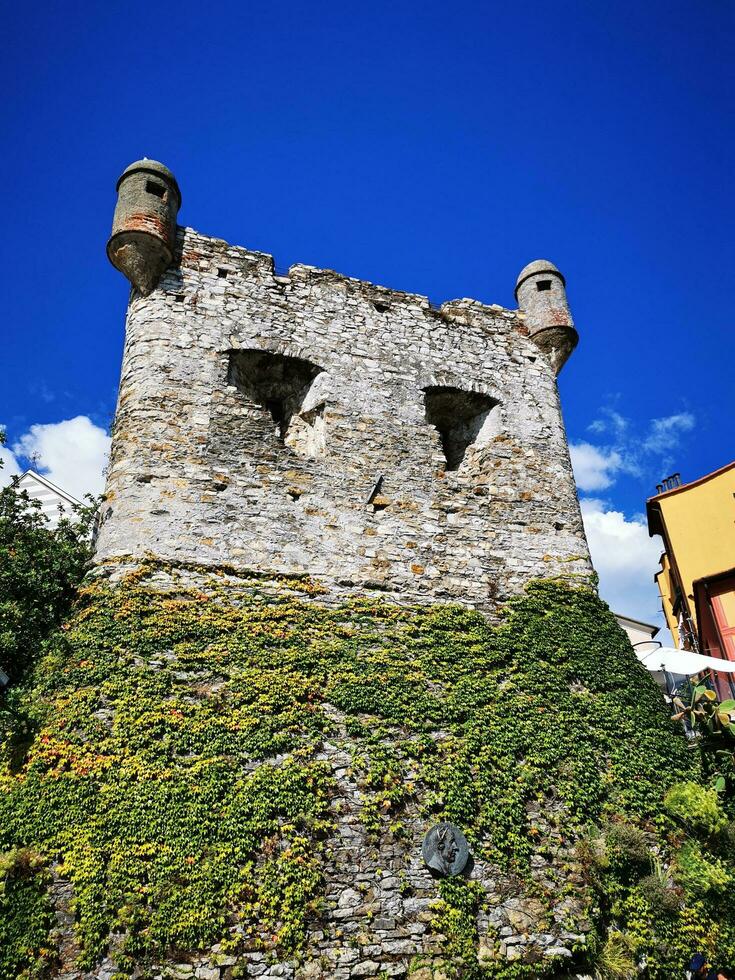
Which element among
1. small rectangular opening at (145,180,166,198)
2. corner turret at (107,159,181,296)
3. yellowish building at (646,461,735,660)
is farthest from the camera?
yellowish building at (646,461,735,660)

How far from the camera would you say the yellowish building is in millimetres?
13273

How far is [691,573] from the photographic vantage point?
14680mm

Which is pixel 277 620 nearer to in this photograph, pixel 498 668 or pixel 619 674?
pixel 498 668

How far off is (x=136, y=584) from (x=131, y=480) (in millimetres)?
1382

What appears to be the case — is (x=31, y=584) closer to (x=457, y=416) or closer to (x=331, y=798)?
(x=331, y=798)

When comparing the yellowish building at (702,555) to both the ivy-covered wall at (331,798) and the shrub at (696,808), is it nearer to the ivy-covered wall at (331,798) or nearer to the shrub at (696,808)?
the ivy-covered wall at (331,798)

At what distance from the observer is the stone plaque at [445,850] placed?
7.04 meters

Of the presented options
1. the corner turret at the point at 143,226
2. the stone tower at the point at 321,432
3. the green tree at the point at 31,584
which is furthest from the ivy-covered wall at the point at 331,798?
the corner turret at the point at 143,226

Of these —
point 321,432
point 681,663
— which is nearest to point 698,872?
point 681,663

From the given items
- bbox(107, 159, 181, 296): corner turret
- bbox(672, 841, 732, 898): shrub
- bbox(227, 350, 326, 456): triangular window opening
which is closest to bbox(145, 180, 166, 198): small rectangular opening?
bbox(107, 159, 181, 296): corner turret

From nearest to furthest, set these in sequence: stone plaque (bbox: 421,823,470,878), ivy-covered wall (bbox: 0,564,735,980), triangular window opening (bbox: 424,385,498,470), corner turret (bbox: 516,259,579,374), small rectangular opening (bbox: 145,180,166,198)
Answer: ivy-covered wall (bbox: 0,564,735,980), stone plaque (bbox: 421,823,470,878), small rectangular opening (bbox: 145,180,166,198), triangular window opening (bbox: 424,385,498,470), corner turret (bbox: 516,259,579,374)

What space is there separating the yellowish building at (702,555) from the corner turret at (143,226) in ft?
36.7

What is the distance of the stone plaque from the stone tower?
9.34 ft

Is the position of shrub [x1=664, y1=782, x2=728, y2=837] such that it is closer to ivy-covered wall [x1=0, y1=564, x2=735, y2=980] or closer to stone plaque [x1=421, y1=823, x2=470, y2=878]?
ivy-covered wall [x1=0, y1=564, x2=735, y2=980]
